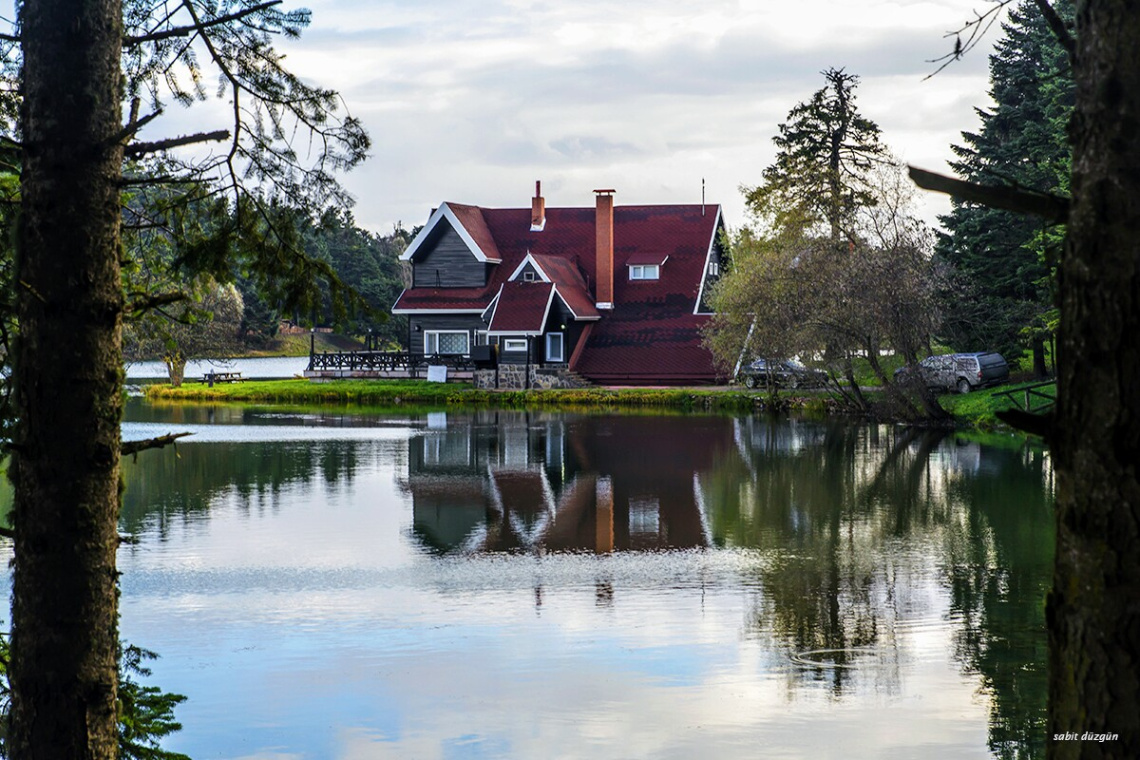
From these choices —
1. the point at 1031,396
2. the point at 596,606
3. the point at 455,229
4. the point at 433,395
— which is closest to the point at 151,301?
the point at 596,606

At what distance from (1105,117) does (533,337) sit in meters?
49.5

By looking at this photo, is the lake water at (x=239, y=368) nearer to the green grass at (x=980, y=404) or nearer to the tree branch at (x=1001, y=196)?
the green grass at (x=980, y=404)

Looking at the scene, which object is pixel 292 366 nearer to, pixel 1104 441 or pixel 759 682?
pixel 759 682

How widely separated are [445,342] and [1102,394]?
5390 centimetres

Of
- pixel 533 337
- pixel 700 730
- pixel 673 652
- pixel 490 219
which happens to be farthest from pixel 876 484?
pixel 490 219

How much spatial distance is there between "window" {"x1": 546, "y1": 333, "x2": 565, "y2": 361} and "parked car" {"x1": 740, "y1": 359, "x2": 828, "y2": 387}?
30.0ft

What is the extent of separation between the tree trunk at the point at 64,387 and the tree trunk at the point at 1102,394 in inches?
173

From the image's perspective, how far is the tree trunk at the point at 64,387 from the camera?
6164mm

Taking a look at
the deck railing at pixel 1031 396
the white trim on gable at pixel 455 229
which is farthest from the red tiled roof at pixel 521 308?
the deck railing at pixel 1031 396

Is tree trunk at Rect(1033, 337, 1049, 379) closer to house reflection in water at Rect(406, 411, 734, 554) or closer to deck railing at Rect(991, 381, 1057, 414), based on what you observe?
deck railing at Rect(991, 381, 1057, 414)

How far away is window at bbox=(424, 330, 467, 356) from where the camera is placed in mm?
57125

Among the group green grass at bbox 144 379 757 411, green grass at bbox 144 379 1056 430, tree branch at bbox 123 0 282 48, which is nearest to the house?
green grass at bbox 144 379 757 411

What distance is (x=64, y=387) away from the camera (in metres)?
6.15

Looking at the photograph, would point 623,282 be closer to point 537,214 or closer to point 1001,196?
point 537,214
